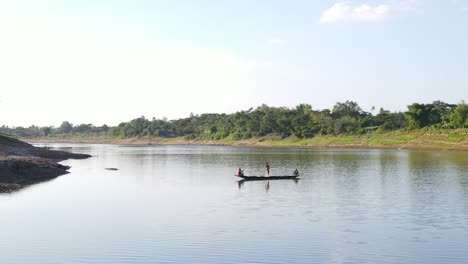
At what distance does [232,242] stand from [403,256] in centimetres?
777

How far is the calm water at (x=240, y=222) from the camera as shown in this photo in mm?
22500

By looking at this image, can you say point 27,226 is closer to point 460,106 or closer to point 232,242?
point 232,242

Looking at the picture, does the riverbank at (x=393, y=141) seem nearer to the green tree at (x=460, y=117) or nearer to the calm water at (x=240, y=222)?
the green tree at (x=460, y=117)

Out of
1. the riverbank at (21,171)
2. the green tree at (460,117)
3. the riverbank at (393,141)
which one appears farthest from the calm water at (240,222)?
the green tree at (460,117)

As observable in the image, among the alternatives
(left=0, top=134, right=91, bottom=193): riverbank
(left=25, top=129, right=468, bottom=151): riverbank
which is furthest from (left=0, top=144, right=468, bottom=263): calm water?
(left=25, top=129, right=468, bottom=151): riverbank

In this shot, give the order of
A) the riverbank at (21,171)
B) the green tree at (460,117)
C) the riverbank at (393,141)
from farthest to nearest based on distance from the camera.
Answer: the green tree at (460,117) < the riverbank at (393,141) < the riverbank at (21,171)

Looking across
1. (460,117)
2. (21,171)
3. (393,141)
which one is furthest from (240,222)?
(393,141)

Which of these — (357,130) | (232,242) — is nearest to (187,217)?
(232,242)

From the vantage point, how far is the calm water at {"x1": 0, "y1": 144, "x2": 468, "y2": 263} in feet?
73.8

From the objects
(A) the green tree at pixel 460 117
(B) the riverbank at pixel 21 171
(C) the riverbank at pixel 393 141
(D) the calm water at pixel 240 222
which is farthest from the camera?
(A) the green tree at pixel 460 117

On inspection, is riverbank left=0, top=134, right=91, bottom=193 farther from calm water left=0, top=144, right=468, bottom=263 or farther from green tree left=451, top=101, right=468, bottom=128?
green tree left=451, top=101, right=468, bottom=128

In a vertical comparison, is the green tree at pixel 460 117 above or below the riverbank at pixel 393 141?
above

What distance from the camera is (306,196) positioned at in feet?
135

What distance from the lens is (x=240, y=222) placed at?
29.6m
